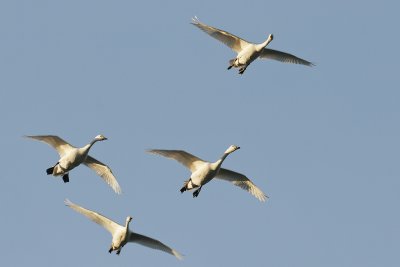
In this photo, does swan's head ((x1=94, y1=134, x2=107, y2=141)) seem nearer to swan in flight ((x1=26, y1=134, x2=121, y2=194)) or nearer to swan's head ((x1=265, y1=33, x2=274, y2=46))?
swan in flight ((x1=26, y1=134, x2=121, y2=194))

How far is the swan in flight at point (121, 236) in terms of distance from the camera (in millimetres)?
58531

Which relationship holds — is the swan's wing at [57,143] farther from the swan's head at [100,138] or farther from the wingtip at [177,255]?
the wingtip at [177,255]

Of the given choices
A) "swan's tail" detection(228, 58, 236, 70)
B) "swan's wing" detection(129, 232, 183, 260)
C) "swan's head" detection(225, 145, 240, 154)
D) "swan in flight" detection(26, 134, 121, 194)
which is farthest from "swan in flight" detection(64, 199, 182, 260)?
"swan's tail" detection(228, 58, 236, 70)

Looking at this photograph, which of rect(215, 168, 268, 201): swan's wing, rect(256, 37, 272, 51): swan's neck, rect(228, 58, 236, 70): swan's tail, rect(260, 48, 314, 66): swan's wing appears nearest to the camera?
rect(215, 168, 268, 201): swan's wing

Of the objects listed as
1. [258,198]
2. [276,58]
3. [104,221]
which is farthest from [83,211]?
[276,58]

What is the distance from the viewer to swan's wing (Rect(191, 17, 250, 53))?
63125 mm

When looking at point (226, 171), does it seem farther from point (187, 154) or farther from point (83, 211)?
point (83, 211)

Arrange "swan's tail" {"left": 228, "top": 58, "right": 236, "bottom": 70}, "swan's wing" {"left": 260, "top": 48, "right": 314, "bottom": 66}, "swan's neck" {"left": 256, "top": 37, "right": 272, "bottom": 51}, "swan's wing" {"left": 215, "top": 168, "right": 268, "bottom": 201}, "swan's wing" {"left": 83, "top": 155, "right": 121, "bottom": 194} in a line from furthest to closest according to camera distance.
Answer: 1. "swan's wing" {"left": 260, "top": 48, "right": 314, "bottom": 66}
2. "swan's tail" {"left": 228, "top": 58, "right": 236, "bottom": 70}
3. "swan's neck" {"left": 256, "top": 37, "right": 272, "bottom": 51}
4. "swan's wing" {"left": 83, "top": 155, "right": 121, "bottom": 194}
5. "swan's wing" {"left": 215, "top": 168, "right": 268, "bottom": 201}

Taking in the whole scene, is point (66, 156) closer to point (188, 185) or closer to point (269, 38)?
point (188, 185)

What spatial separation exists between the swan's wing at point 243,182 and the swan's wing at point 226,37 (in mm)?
6473

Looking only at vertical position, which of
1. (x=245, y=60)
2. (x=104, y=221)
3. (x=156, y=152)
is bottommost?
(x=104, y=221)

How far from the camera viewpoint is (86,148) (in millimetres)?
61438

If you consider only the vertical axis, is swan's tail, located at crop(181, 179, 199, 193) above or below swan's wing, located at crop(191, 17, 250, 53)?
below

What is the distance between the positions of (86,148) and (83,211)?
333 cm
